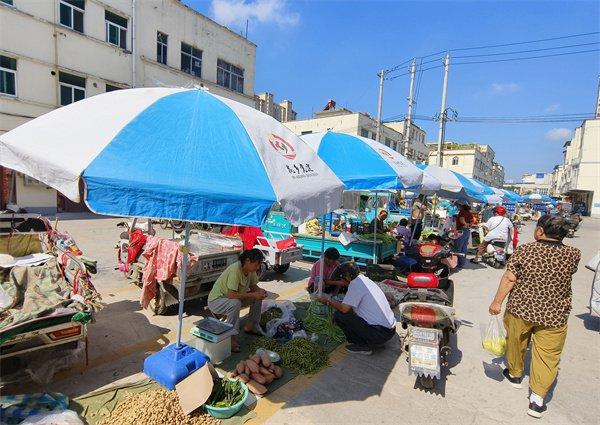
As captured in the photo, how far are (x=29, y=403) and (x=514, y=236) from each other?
39.8 feet

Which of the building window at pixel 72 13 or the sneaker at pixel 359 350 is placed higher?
the building window at pixel 72 13

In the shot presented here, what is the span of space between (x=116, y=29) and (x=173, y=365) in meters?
19.2

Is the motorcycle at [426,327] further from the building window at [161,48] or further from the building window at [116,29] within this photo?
the building window at [161,48]

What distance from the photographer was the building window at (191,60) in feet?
67.6

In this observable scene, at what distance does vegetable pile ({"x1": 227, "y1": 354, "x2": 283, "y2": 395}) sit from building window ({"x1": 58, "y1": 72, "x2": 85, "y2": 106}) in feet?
55.0

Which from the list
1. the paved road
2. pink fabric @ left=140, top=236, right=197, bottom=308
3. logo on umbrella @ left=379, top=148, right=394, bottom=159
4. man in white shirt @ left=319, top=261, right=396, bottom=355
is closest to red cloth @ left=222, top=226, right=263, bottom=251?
the paved road

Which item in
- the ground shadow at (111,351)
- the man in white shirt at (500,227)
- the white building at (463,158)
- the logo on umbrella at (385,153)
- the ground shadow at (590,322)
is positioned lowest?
the ground shadow at (590,322)

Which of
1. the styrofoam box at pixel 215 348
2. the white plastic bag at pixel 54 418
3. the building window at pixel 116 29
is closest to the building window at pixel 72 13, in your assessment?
the building window at pixel 116 29

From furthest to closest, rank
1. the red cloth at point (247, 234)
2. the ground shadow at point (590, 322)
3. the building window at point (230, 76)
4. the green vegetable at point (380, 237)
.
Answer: the building window at point (230, 76)
the green vegetable at point (380, 237)
the red cloth at point (247, 234)
the ground shadow at point (590, 322)

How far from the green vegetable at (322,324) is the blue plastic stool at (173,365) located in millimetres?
2066

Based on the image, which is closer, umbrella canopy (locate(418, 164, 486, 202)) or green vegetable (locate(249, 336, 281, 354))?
green vegetable (locate(249, 336, 281, 354))

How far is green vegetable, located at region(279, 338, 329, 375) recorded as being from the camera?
409 centimetres

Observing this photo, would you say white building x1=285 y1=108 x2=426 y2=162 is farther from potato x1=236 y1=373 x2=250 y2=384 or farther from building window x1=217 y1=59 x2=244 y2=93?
potato x1=236 y1=373 x2=250 y2=384

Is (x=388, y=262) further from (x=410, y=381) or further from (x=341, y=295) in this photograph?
(x=410, y=381)
